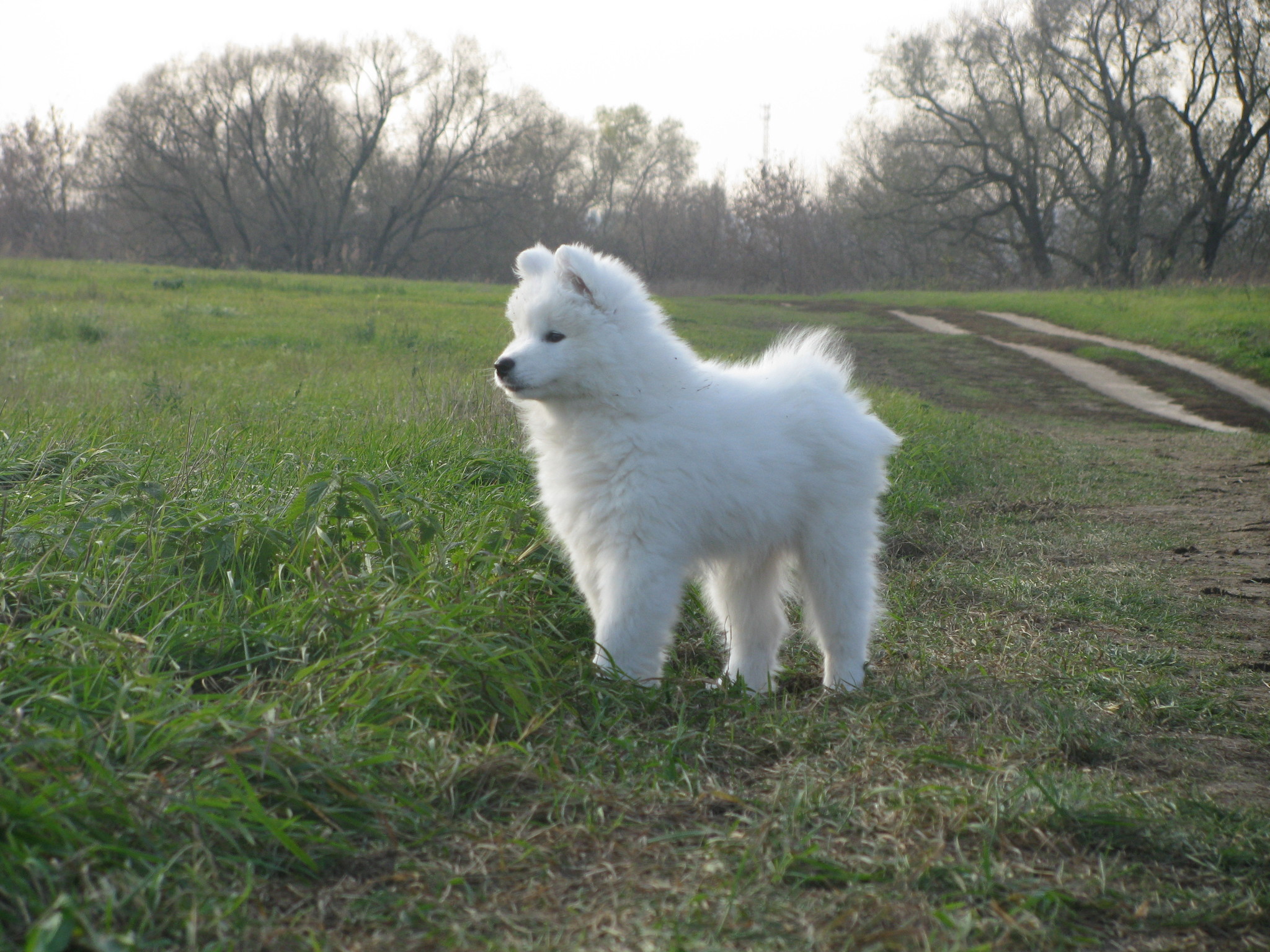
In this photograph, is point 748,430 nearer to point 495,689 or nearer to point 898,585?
point 495,689

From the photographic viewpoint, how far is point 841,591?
348 cm

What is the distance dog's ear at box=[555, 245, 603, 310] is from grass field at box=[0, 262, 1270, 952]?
1033 millimetres

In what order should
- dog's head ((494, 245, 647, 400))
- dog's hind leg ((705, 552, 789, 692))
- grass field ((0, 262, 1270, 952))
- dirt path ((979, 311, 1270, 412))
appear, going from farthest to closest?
dirt path ((979, 311, 1270, 412)), dog's hind leg ((705, 552, 789, 692)), dog's head ((494, 245, 647, 400)), grass field ((0, 262, 1270, 952))

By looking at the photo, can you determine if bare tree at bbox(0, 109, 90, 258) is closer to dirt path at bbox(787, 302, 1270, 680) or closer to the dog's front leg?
dirt path at bbox(787, 302, 1270, 680)

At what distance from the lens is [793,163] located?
124ft

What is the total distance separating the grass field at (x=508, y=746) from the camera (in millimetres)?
1854

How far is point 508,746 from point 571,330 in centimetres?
149

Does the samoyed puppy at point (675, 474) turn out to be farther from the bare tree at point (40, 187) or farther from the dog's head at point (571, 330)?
the bare tree at point (40, 187)

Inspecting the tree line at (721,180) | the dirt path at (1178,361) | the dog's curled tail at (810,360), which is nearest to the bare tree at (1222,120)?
the tree line at (721,180)

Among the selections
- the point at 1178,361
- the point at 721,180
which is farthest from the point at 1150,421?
the point at 721,180

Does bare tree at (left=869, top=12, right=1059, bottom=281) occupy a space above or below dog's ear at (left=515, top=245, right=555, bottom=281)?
above

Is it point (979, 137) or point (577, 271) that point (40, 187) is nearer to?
point (979, 137)

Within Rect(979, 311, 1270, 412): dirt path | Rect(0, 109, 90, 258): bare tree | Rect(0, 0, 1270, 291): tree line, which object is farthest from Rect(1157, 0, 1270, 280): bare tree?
→ Rect(0, 109, 90, 258): bare tree

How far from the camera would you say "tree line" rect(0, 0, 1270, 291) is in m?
29.1
